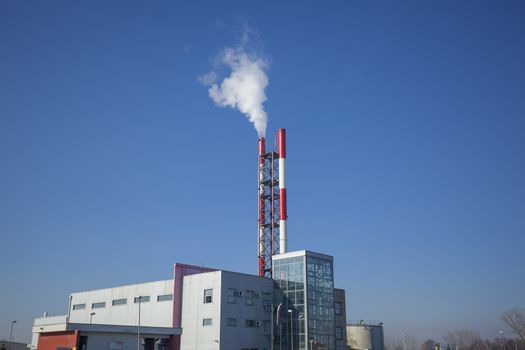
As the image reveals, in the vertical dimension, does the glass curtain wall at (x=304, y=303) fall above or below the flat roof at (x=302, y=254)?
below

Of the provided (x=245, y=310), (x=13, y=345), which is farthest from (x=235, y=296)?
(x=13, y=345)

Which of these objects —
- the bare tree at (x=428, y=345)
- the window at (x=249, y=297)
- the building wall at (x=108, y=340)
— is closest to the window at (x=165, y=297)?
the window at (x=249, y=297)

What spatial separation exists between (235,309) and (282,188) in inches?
952

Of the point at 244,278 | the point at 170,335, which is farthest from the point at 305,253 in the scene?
the point at 170,335

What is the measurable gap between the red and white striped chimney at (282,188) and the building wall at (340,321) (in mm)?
10715

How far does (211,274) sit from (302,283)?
12416mm

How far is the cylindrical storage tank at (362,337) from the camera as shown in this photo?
281 ft

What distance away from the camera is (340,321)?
75.4 metres

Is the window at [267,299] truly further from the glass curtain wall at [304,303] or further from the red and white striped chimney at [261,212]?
the red and white striped chimney at [261,212]

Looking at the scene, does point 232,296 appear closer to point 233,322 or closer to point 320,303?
point 233,322

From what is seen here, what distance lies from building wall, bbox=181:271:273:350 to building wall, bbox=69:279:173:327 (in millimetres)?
3260

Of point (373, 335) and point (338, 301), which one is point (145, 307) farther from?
point (373, 335)

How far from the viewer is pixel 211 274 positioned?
6562cm

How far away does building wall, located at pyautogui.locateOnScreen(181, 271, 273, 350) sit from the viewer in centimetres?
6234
